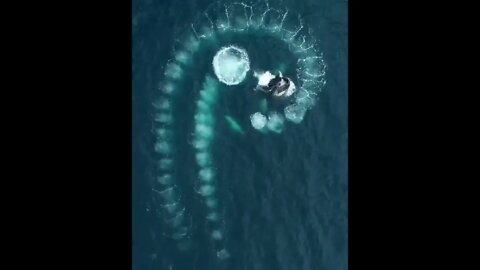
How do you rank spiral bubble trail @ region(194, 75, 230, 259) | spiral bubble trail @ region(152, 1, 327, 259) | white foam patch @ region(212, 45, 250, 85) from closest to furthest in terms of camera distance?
spiral bubble trail @ region(152, 1, 327, 259) → white foam patch @ region(212, 45, 250, 85) → spiral bubble trail @ region(194, 75, 230, 259)

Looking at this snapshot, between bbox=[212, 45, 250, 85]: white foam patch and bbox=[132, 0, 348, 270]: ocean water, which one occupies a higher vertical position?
bbox=[212, 45, 250, 85]: white foam patch

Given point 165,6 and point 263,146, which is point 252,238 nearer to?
point 263,146

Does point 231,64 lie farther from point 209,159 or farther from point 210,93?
point 209,159

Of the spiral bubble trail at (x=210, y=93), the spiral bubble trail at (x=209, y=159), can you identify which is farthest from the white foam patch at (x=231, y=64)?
the spiral bubble trail at (x=209, y=159)

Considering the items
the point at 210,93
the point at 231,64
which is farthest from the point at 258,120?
the point at 231,64

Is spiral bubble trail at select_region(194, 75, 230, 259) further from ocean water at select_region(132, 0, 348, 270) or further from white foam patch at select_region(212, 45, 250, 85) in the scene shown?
white foam patch at select_region(212, 45, 250, 85)

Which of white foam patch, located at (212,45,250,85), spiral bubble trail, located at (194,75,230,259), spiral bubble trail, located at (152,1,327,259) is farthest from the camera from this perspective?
spiral bubble trail, located at (194,75,230,259)

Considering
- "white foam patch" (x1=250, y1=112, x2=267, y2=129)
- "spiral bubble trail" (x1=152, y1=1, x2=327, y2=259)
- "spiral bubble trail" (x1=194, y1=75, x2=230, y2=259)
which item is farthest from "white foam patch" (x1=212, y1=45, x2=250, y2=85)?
"white foam patch" (x1=250, y1=112, x2=267, y2=129)

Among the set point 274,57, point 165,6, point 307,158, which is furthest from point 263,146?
point 165,6

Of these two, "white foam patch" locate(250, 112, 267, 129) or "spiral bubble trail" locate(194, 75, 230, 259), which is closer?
"white foam patch" locate(250, 112, 267, 129)
